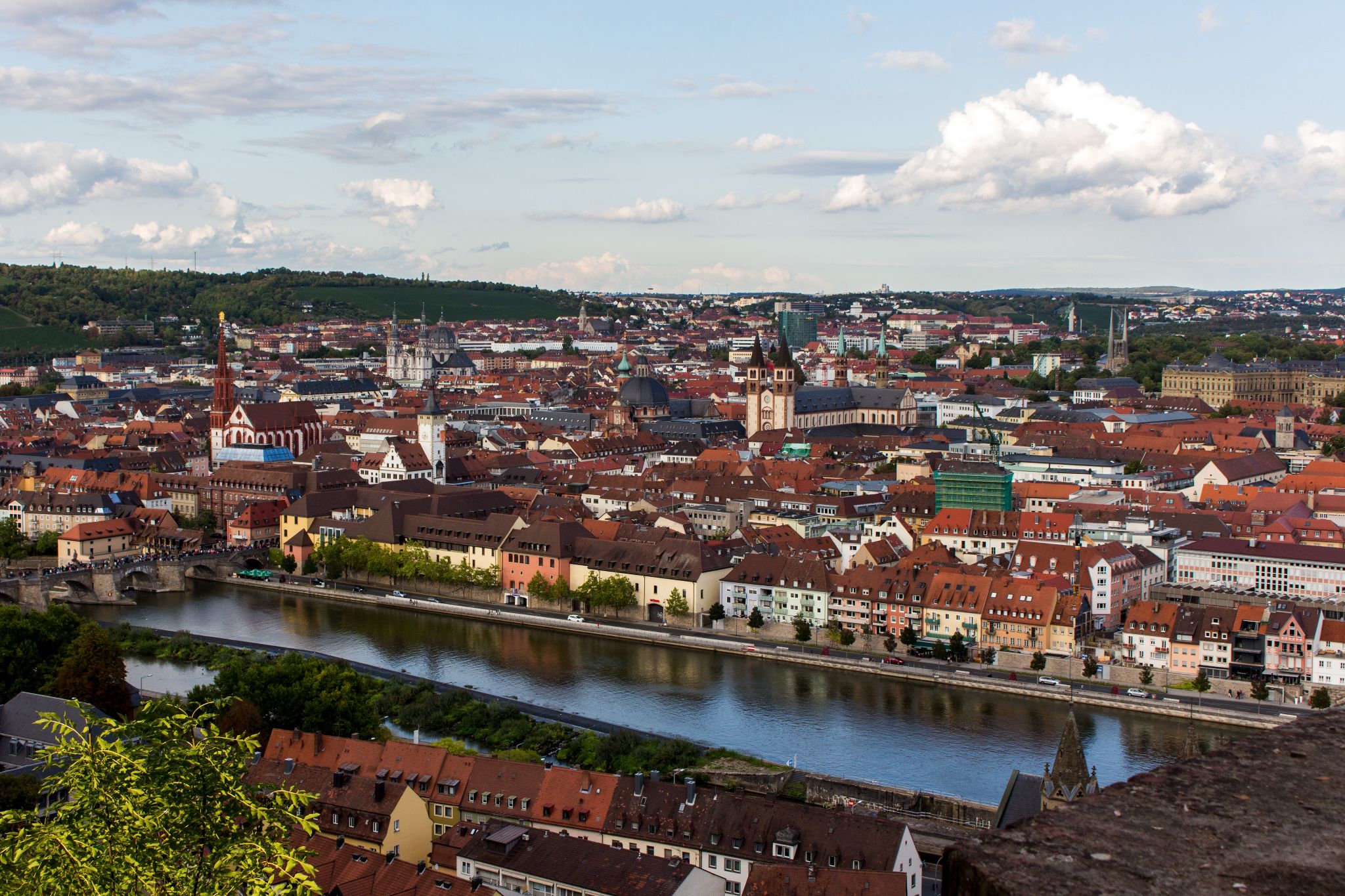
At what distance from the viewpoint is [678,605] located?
2661cm

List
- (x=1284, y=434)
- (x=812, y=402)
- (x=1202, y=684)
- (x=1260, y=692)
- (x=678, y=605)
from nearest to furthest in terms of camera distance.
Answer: (x=1260, y=692) → (x=1202, y=684) → (x=678, y=605) → (x=1284, y=434) → (x=812, y=402)

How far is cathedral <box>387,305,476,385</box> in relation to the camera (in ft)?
262

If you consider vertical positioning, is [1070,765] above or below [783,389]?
below

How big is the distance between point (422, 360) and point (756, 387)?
30.7 meters

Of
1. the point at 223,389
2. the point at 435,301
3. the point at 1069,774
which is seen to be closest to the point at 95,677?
the point at 1069,774

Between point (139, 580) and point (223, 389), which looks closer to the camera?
point (139, 580)

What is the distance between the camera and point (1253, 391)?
60.9m

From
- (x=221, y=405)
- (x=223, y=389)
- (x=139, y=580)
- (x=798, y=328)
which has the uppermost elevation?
(x=798, y=328)

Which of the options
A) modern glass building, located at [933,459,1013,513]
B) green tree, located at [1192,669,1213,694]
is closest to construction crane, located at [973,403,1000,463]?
modern glass building, located at [933,459,1013,513]

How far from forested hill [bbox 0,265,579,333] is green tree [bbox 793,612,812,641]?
7497 centimetres

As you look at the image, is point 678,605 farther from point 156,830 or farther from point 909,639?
point 156,830

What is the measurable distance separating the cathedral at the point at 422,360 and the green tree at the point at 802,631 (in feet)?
176

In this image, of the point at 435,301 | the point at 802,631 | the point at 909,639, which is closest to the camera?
the point at 909,639

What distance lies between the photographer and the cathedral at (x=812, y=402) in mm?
54500
